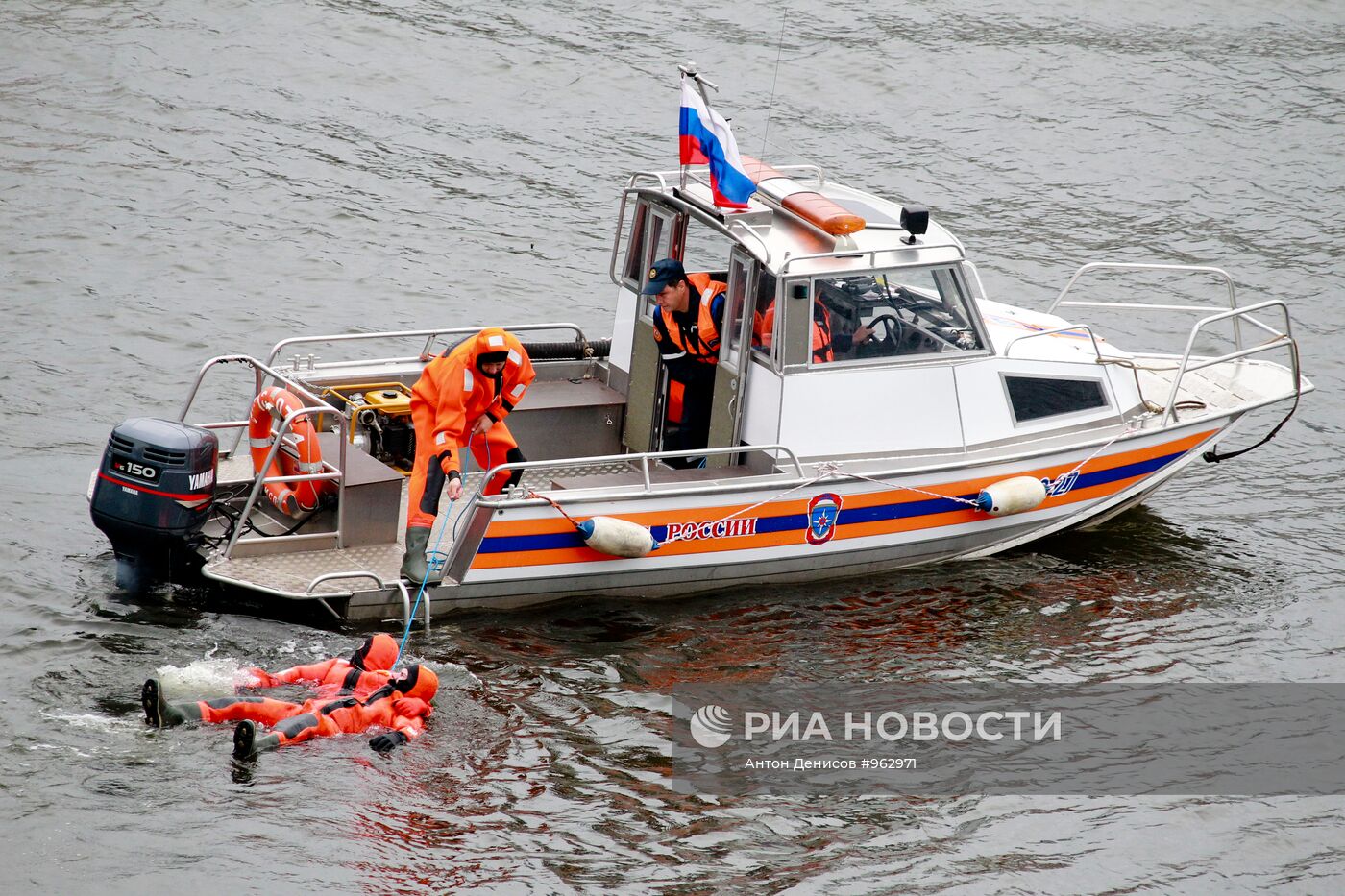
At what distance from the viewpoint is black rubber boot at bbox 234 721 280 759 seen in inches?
328

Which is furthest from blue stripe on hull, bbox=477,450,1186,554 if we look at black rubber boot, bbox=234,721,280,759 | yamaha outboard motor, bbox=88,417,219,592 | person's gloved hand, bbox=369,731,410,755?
black rubber boot, bbox=234,721,280,759

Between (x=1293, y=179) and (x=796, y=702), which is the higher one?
(x=1293, y=179)

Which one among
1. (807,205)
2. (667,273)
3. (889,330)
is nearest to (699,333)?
(667,273)

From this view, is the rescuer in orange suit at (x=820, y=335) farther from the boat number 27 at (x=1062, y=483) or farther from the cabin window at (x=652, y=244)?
the boat number 27 at (x=1062, y=483)

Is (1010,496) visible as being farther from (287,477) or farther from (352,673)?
(287,477)

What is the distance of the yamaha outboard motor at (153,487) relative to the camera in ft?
30.1

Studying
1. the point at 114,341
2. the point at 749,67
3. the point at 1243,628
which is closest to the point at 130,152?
the point at 114,341

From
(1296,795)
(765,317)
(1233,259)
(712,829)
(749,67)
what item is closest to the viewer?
(712,829)

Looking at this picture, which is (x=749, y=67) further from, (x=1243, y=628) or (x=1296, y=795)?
(x=1296, y=795)

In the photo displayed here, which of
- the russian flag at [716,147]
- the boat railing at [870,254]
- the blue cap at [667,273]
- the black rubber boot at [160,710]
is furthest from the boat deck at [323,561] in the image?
the russian flag at [716,147]

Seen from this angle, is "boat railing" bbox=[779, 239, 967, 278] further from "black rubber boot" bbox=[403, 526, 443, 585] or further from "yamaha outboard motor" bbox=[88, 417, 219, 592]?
"yamaha outboard motor" bbox=[88, 417, 219, 592]

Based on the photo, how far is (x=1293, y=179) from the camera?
67.2 ft

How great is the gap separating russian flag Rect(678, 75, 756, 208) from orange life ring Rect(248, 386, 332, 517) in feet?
10.6

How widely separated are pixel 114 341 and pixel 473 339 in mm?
6547
